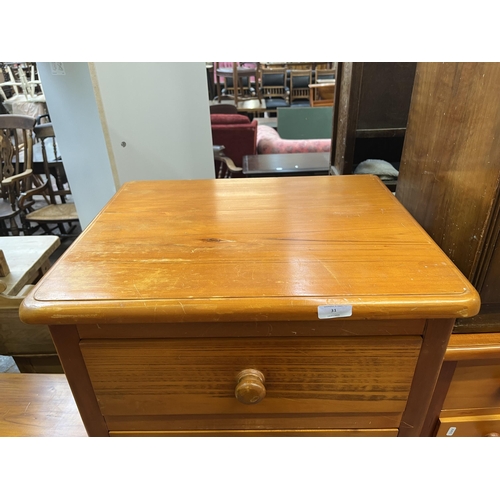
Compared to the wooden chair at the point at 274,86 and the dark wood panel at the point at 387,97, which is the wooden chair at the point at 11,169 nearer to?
the dark wood panel at the point at 387,97

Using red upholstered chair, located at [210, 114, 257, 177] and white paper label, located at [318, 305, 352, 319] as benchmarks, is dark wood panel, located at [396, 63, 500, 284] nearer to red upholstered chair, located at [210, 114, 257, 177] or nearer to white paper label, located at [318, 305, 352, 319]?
white paper label, located at [318, 305, 352, 319]

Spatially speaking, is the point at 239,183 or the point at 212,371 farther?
the point at 239,183

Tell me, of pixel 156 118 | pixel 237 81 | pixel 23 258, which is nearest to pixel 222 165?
pixel 156 118

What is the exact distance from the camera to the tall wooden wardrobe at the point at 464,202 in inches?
17.9

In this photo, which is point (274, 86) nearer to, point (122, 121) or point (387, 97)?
point (122, 121)

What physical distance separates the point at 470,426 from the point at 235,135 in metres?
2.54

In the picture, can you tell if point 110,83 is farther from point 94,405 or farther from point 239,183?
point 94,405

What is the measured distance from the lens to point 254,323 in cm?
38

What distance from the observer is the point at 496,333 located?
54 centimetres

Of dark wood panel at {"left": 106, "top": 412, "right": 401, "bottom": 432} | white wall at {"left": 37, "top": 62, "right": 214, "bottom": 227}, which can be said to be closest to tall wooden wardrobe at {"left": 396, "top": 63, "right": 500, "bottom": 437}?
dark wood panel at {"left": 106, "top": 412, "right": 401, "bottom": 432}

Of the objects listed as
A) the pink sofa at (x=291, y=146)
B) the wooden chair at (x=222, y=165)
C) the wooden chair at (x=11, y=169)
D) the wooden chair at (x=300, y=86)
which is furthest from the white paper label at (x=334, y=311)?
the wooden chair at (x=300, y=86)

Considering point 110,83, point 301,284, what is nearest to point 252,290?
point 301,284

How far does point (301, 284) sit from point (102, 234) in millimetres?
278

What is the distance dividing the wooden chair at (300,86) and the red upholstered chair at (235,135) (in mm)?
3367
